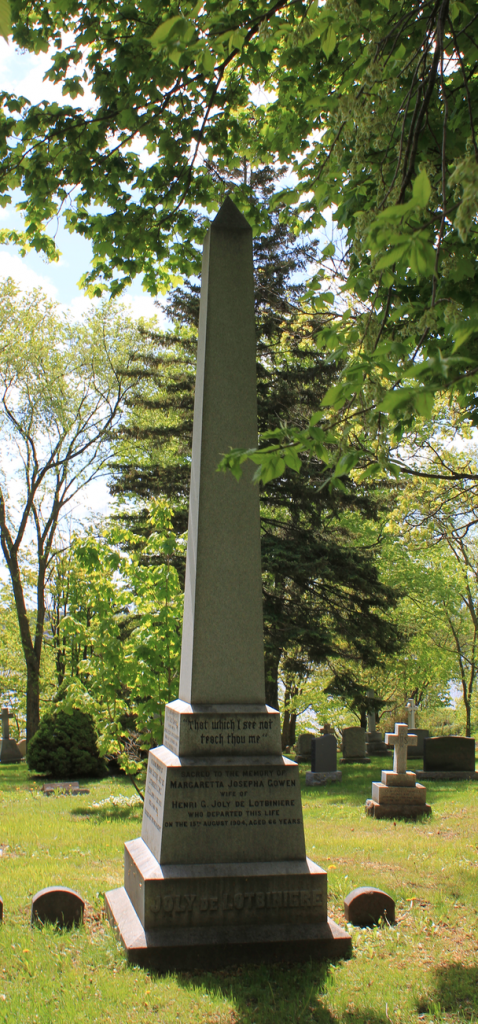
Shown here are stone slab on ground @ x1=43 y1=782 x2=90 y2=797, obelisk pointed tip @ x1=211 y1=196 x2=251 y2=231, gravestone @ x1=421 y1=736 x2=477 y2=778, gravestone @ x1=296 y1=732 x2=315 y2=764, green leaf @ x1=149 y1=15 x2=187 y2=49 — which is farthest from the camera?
gravestone @ x1=296 y1=732 x2=315 y2=764

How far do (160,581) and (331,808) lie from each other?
5.68 metres

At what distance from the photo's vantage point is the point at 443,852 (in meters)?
7.32

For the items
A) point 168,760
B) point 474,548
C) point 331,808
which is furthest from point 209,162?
point 474,548

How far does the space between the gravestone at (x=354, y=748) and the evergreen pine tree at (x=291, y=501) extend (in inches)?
113

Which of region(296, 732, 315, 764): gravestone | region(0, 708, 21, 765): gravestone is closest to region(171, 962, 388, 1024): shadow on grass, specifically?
region(296, 732, 315, 764): gravestone

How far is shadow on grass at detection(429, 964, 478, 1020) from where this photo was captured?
362 cm

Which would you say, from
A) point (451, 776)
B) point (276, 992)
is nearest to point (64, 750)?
point (451, 776)

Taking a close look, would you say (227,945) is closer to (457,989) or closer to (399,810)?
(457,989)

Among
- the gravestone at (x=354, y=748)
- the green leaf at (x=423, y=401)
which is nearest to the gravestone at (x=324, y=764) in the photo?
the gravestone at (x=354, y=748)

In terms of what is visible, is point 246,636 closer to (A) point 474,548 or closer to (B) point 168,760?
(B) point 168,760

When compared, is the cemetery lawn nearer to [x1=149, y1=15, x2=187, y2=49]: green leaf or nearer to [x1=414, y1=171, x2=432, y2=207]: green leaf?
[x1=414, y1=171, x2=432, y2=207]: green leaf

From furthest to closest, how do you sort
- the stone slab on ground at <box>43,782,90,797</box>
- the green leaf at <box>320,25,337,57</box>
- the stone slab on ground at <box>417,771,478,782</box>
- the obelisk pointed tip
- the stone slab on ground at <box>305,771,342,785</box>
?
the stone slab on ground at <box>417,771,478,782</box> < the stone slab on ground at <box>305,771,342,785</box> < the stone slab on ground at <box>43,782,90,797</box> < the obelisk pointed tip < the green leaf at <box>320,25,337,57</box>

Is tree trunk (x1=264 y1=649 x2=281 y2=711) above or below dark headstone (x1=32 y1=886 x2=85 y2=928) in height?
above

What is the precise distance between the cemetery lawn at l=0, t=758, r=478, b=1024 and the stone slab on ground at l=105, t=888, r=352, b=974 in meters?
0.09
